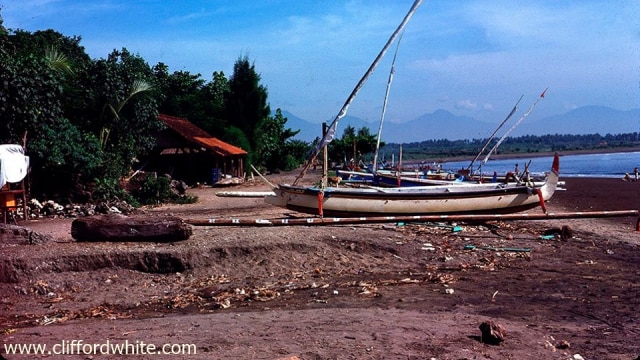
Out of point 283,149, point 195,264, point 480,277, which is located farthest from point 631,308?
point 283,149

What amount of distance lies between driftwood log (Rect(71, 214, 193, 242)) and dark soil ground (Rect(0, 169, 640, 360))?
0.81ft

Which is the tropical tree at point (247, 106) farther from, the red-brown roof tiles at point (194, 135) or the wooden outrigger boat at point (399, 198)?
the wooden outrigger boat at point (399, 198)

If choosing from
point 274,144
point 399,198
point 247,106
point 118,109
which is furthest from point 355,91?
point 274,144

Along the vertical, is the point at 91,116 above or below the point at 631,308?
above

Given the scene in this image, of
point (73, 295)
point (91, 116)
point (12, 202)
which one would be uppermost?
point (91, 116)

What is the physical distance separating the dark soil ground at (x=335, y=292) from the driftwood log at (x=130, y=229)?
0.25 meters

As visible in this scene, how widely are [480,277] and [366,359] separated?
4.58 metres

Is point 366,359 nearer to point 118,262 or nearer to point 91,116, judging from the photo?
point 118,262

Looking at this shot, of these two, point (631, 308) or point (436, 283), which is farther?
point (436, 283)

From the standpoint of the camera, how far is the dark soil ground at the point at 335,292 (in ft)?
19.7

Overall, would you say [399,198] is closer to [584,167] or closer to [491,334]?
[491,334]

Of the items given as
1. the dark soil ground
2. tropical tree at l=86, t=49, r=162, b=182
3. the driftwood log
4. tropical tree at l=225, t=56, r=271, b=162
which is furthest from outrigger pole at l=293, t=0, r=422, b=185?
tropical tree at l=225, t=56, r=271, b=162

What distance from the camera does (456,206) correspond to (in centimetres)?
1560

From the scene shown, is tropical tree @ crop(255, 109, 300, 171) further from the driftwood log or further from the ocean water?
the driftwood log
